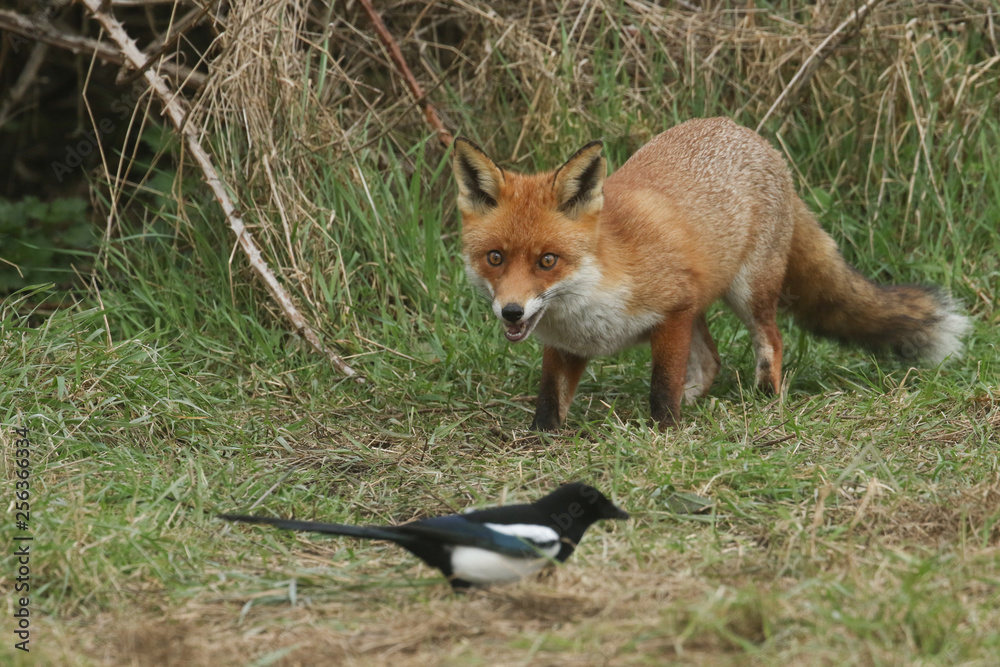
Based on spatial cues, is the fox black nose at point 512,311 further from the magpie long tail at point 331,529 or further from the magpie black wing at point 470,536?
the magpie long tail at point 331,529

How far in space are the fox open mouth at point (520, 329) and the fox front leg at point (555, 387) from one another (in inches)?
20.7

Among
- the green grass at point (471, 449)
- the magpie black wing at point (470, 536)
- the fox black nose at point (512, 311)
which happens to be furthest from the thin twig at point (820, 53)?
the magpie black wing at point (470, 536)

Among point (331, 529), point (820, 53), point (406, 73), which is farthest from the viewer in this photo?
point (820, 53)

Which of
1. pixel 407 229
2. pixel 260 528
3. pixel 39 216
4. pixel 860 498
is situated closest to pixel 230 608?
pixel 260 528

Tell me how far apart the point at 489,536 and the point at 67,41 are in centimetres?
479

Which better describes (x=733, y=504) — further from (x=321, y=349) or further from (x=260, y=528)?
(x=321, y=349)

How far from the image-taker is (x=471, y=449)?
456 cm

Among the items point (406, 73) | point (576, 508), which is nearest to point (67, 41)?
point (406, 73)

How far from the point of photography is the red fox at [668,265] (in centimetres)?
434

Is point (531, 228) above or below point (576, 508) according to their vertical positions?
above

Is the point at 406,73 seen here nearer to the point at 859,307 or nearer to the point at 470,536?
the point at 859,307

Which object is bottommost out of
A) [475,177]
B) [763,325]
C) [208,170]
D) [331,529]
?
[331,529]

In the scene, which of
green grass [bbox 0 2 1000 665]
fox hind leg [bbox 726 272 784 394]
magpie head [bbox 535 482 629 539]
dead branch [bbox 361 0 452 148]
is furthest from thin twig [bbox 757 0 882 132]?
magpie head [bbox 535 482 629 539]

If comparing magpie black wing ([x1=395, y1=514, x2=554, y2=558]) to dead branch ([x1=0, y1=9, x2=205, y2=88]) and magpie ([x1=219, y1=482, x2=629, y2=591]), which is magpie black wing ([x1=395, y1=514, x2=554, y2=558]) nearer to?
magpie ([x1=219, y1=482, x2=629, y2=591])
